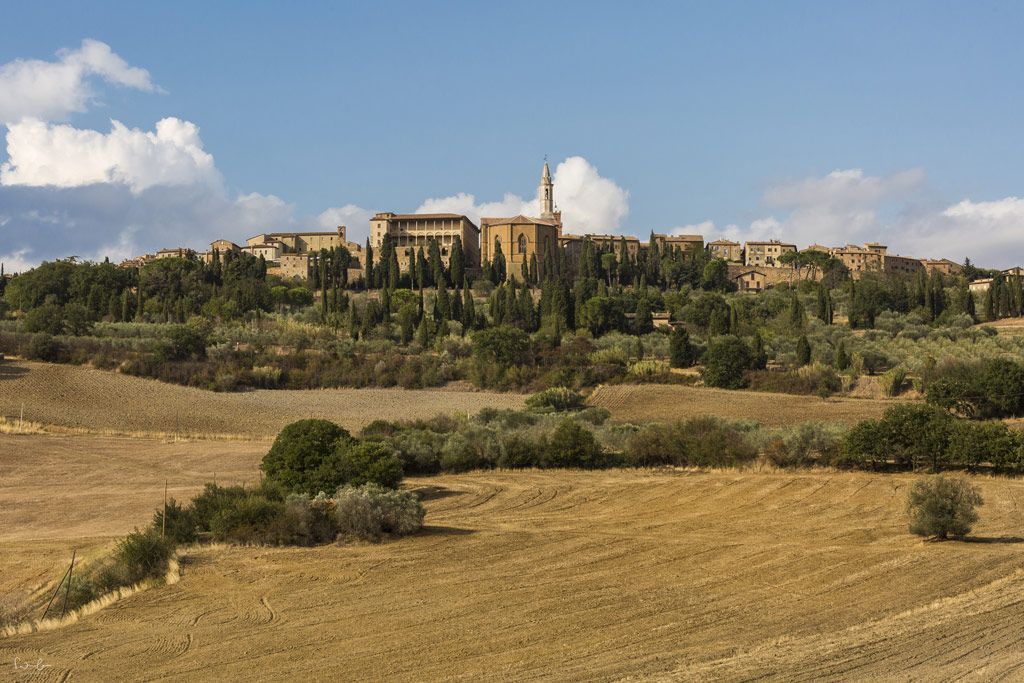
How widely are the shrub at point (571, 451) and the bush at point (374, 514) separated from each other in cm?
1389

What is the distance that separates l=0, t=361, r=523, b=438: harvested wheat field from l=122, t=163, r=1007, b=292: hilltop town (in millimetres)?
42833

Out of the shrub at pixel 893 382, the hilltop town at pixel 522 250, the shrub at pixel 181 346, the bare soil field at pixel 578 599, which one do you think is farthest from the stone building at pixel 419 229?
the bare soil field at pixel 578 599

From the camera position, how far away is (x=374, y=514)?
86.0ft

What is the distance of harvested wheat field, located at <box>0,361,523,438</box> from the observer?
51688mm

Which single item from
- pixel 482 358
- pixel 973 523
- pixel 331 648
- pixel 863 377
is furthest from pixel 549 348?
pixel 331 648

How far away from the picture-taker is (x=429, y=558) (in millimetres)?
24109

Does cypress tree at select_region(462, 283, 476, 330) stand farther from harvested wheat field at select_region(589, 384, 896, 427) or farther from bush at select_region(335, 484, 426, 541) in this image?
bush at select_region(335, 484, 426, 541)

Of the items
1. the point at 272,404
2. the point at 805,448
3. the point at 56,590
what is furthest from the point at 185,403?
the point at 56,590

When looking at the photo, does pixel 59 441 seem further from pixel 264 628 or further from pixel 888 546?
pixel 888 546

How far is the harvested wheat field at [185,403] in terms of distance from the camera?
5169 cm

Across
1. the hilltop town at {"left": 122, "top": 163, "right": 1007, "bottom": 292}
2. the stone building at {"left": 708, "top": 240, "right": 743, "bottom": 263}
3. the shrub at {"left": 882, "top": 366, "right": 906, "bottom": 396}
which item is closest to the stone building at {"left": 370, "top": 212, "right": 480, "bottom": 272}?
the hilltop town at {"left": 122, "top": 163, "right": 1007, "bottom": 292}

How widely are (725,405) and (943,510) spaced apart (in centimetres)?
3056

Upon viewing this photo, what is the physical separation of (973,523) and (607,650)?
13462 mm

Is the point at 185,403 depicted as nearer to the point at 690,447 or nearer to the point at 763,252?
the point at 690,447
